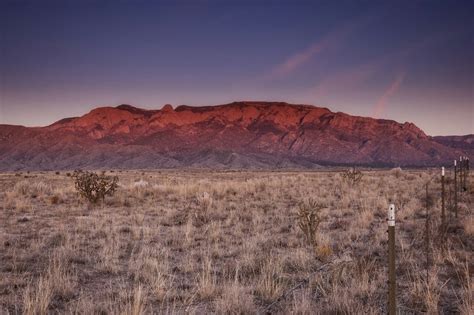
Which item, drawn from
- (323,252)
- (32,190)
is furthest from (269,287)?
(32,190)

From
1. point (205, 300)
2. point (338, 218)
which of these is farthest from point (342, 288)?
point (338, 218)

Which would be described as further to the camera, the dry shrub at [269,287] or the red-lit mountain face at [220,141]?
the red-lit mountain face at [220,141]

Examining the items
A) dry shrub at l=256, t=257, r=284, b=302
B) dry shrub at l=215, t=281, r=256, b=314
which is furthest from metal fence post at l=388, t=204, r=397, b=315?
dry shrub at l=256, t=257, r=284, b=302

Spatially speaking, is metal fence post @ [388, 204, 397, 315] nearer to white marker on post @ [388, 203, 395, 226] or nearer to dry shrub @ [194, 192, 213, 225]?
white marker on post @ [388, 203, 395, 226]

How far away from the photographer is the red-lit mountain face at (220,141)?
123 m

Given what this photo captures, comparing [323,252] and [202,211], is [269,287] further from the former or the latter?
[202,211]

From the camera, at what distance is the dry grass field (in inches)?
218

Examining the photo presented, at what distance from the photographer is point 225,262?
26.1 ft

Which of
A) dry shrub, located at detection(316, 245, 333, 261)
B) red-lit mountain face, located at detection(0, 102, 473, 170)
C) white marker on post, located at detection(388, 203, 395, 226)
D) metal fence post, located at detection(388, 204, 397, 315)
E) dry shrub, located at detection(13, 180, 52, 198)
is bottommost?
dry shrub, located at detection(316, 245, 333, 261)

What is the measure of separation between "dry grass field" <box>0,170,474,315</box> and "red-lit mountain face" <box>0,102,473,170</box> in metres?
102

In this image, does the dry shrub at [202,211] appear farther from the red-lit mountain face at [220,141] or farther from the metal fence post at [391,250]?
the red-lit mountain face at [220,141]

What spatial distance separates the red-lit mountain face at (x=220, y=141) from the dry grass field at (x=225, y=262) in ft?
336

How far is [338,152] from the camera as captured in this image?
139 metres

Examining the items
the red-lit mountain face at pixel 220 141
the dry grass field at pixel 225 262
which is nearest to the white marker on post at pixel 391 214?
the dry grass field at pixel 225 262
